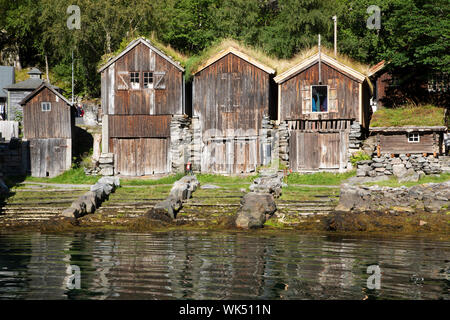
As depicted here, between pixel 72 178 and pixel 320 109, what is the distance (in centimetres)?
1791

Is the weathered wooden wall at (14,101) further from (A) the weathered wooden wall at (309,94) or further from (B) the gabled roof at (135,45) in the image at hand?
(A) the weathered wooden wall at (309,94)

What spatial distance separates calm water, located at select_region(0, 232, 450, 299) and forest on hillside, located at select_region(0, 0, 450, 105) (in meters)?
26.6

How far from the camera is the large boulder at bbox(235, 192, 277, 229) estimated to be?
28281 millimetres

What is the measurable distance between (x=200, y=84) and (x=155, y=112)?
373 cm

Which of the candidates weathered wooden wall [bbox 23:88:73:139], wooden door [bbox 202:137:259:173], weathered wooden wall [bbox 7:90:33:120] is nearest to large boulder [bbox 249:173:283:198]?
wooden door [bbox 202:137:259:173]

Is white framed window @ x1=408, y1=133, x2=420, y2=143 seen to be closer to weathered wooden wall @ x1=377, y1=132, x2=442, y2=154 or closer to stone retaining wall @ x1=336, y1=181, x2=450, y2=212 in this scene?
weathered wooden wall @ x1=377, y1=132, x2=442, y2=154

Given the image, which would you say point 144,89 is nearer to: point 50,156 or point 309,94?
point 50,156

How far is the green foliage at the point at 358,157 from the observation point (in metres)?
40.0

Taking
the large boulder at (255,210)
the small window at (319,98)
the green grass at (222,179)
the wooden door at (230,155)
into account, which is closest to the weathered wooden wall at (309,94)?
the small window at (319,98)

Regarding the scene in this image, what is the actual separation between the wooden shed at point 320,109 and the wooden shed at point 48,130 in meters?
15.4

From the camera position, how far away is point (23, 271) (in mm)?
17188
